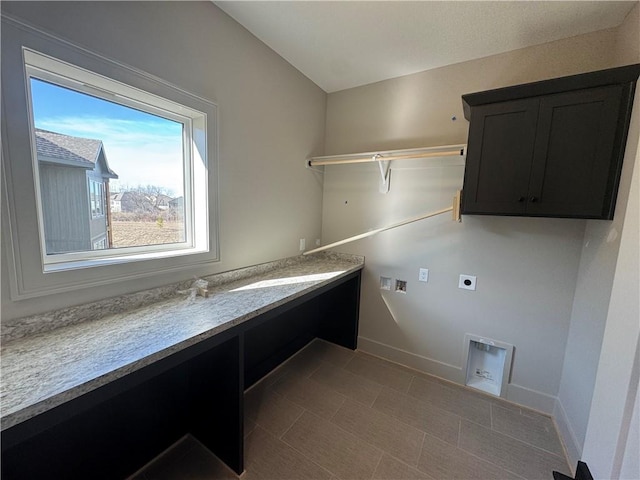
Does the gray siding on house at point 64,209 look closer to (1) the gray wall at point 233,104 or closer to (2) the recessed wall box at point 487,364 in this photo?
(1) the gray wall at point 233,104

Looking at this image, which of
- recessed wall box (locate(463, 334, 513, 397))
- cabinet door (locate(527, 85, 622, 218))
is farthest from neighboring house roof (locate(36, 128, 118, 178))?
recessed wall box (locate(463, 334, 513, 397))

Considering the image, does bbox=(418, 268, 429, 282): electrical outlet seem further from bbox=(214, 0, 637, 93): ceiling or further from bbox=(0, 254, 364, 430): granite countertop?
bbox=(214, 0, 637, 93): ceiling

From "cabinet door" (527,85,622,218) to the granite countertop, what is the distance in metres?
1.56

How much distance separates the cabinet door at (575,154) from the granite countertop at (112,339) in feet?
5.11

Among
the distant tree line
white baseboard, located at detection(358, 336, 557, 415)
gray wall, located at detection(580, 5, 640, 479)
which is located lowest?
white baseboard, located at detection(358, 336, 557, 415)

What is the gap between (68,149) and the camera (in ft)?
3.75

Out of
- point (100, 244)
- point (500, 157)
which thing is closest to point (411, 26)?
point (500, 157)

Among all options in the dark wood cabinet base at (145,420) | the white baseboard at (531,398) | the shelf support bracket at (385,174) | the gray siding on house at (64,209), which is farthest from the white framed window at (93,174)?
the white baseboard at (531,398)

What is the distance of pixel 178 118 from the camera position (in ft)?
5.06

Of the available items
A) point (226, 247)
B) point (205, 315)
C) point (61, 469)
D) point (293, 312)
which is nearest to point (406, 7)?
point (226, 247)

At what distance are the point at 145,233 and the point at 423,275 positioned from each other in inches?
82.5

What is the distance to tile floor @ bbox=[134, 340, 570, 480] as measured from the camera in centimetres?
138

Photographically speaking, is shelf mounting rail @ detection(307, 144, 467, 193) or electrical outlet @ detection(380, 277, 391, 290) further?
electrical outlet @ detection(380, 277, 391, 290)

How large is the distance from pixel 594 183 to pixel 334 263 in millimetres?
1862
